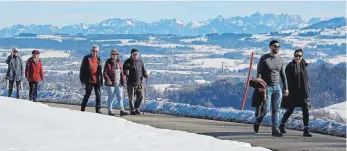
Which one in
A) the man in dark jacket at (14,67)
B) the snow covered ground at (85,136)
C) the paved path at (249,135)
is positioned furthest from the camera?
the man in dark jacket at (14,67)

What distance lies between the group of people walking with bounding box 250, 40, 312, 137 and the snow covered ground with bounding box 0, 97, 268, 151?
71.5 inches

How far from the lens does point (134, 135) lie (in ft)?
41.0

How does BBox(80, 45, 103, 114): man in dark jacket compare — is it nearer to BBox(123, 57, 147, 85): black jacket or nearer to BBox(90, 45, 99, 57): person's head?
BBox(90, 45, 99, 57): person's head

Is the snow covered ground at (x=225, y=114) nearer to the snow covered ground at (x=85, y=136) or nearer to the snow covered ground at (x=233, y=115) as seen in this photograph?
the snow covered ground at (x=233, y=115)

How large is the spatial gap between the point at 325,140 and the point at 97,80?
6.47 meters

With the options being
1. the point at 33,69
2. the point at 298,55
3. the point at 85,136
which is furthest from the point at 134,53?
the point at 85,136

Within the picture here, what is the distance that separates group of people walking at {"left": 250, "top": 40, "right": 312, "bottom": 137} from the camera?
14.0m

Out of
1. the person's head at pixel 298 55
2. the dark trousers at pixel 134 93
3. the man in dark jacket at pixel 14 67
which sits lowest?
A: the dark trousers at pixel 134 93

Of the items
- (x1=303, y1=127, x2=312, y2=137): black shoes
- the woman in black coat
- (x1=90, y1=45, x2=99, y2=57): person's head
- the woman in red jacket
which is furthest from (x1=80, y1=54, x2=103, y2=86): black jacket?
(x1=303, y1=127, x2=312, y2=137): black shoes

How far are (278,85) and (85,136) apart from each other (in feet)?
13.6

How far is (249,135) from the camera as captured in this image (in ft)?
46.0

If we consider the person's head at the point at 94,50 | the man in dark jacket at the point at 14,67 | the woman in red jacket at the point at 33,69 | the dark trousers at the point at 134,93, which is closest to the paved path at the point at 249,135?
the dark trousers at the point at 134,93

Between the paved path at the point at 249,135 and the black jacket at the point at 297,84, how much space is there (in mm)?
686

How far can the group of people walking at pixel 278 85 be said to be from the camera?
13969mm
